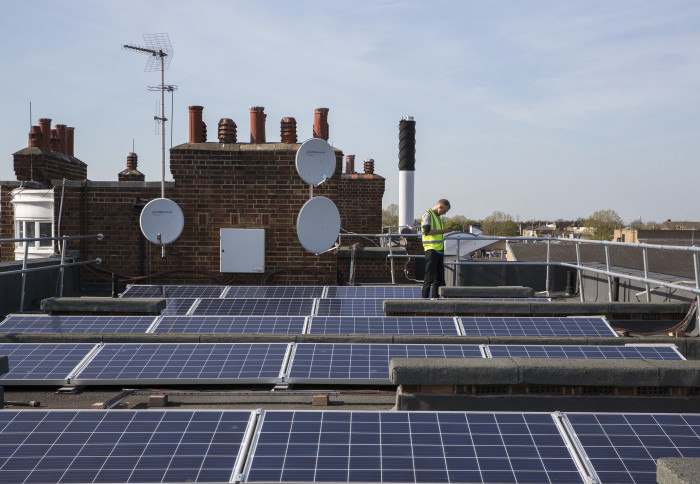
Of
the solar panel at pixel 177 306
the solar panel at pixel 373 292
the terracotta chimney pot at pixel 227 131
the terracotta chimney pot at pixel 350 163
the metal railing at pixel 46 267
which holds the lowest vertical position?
the solar panel at pixel 177 306

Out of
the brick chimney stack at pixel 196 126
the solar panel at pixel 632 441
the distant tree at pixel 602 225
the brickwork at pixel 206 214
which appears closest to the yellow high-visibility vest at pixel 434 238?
the brickwork at pixel 206 214

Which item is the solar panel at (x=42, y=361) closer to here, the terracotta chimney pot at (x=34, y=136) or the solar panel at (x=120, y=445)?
the solar panel at (x=120, y=445)

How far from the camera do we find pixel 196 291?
1263cm

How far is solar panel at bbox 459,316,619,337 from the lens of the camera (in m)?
8.02

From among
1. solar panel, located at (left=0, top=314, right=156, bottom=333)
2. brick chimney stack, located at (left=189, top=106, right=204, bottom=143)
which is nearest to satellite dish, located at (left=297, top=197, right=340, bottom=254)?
brick chimney stack, located at (left=189, top=106, right=204, bottom=143)

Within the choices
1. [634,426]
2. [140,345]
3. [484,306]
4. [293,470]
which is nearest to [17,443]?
[293,470]

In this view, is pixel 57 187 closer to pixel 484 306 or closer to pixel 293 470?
pixel 484 306

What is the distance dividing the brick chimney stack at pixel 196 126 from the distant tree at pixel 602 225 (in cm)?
12300

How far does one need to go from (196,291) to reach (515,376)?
8493mm

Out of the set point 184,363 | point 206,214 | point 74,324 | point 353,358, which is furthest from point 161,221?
point 353,358

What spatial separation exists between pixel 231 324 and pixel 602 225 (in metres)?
144

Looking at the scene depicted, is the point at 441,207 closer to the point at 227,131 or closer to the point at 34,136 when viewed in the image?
the point at 227,131

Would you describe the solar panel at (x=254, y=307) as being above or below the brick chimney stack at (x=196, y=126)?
below

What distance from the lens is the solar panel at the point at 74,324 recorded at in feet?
27.2
